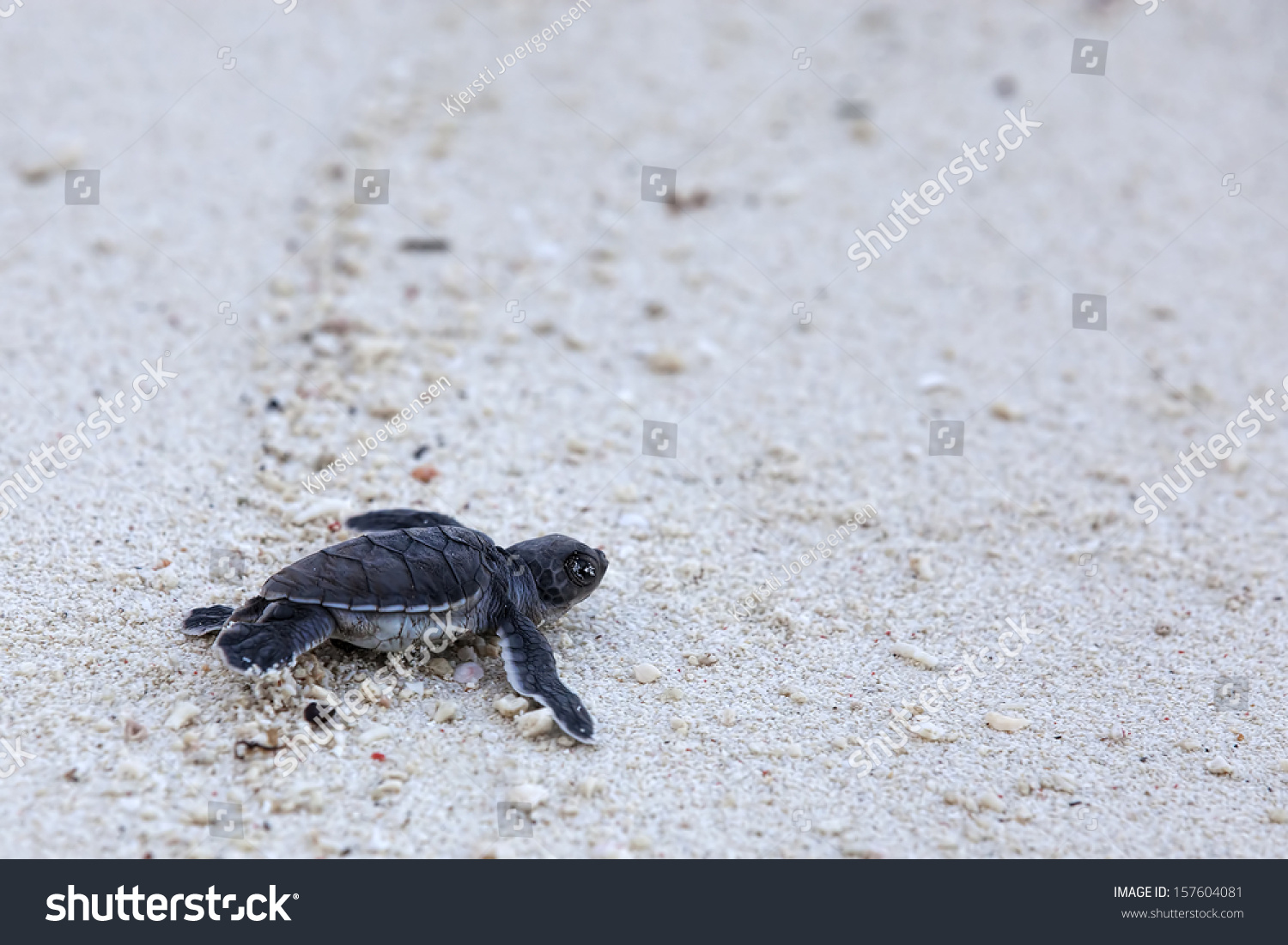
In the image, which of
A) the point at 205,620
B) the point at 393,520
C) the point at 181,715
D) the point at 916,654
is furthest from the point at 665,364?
the point at 181,715

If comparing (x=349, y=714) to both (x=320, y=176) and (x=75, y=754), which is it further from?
(x=320, y=176)

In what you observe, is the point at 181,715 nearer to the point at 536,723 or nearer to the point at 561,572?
the point at 536,723

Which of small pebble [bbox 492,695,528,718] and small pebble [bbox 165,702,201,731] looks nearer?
small pebble [bbox 165,702,201,731]

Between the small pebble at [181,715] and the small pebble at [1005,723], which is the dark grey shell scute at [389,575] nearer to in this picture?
the small pebble at [181,715]

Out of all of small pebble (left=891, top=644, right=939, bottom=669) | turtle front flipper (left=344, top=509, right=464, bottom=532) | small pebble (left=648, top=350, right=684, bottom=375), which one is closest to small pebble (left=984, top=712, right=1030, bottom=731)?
small pebble (left=891, top=644, right=939, bottom=669)

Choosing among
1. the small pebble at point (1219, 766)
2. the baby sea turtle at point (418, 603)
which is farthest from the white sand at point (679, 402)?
the baby sea turtle at point (418, 603)

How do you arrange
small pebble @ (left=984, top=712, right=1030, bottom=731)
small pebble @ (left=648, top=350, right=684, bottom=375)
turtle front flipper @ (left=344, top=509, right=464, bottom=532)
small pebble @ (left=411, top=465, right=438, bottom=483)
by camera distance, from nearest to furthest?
small pebble @ (left=984, top=712, right=1030, bottom=731) → turtle front flipper @ (left=344, top=509, right=464, bottom=532) → small pebble @ (left=411, top=465, right=438, bottom=483) → small pebble @ (left=648, top=350, right=684, bottom=375)

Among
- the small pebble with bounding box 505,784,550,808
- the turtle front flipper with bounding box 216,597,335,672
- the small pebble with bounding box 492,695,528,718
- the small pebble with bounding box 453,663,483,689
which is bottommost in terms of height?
the small pebble with bounding box 505,784,550,808

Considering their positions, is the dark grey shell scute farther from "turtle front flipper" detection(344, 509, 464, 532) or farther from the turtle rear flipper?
"turtle front flipper" detection(344, 509, 464, 532)
